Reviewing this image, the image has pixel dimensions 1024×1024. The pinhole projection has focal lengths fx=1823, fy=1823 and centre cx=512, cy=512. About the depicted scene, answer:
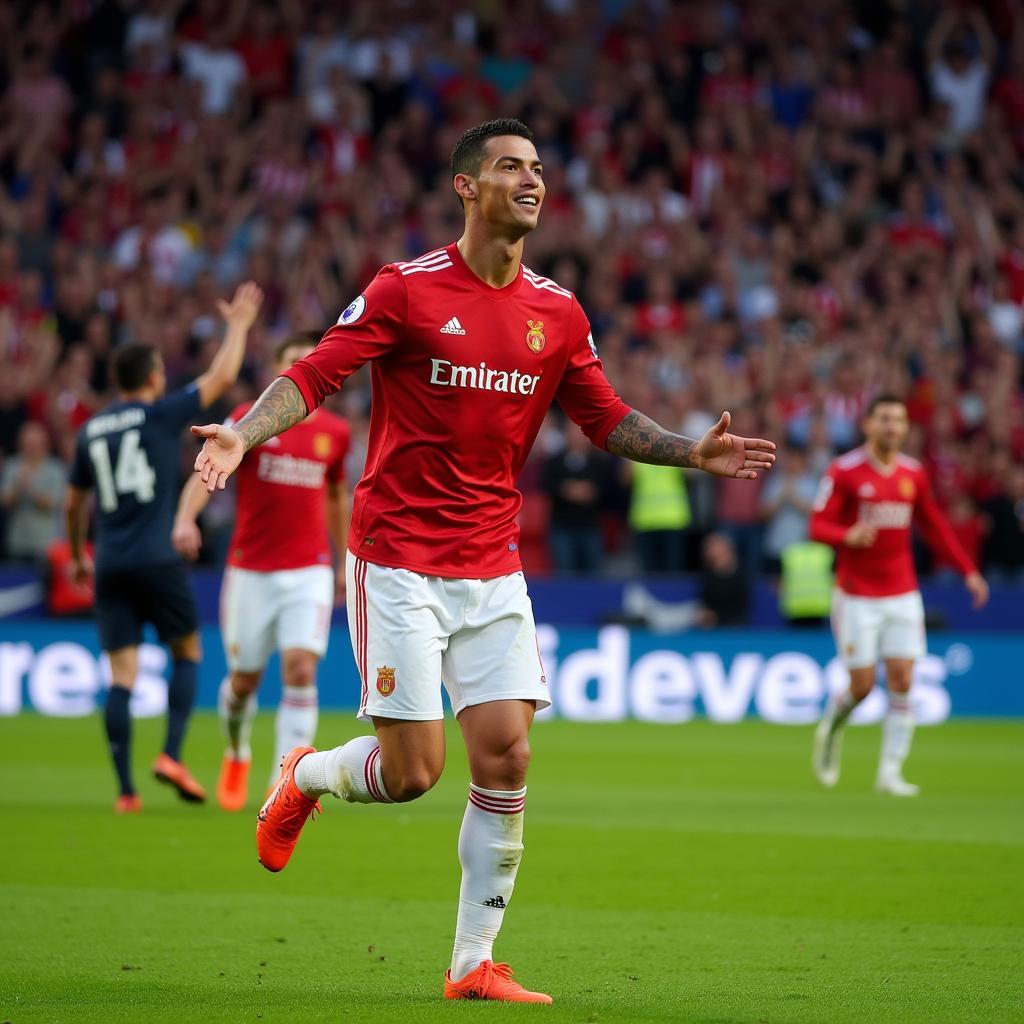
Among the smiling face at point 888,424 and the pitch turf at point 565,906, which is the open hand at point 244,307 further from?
the smiling face at point 888,424

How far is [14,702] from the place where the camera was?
18.8 metres

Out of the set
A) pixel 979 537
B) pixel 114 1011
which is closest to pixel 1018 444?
pixel 979 537

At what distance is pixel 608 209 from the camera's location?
22.7 meters

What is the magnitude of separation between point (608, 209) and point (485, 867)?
57.3ft

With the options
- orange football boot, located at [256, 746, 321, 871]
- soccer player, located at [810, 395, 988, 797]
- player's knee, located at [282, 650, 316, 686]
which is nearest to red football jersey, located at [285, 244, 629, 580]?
orange football boot, located at [256, 746, 321, 871]

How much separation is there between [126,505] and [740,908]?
5010mm

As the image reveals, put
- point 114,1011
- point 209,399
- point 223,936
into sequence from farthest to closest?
point 209,399 < point 223,936 < point 114,1011

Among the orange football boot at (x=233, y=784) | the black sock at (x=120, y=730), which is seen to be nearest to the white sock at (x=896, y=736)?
the orange football boot at (x=233, y=784)

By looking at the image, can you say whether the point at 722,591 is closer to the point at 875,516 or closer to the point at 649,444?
the point at 875,516

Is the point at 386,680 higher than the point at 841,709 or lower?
higher

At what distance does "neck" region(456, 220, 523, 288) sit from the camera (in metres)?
6.10

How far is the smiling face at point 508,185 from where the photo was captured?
6004 mm

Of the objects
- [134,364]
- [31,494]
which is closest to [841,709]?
[134,364]

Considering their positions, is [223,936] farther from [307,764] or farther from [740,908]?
[740,908]
